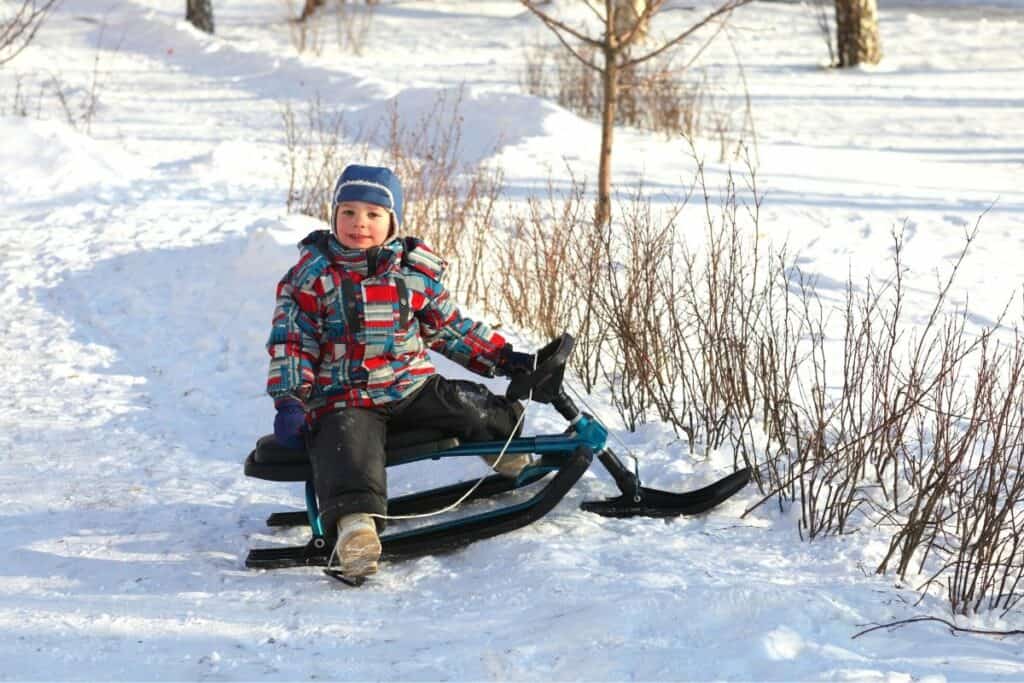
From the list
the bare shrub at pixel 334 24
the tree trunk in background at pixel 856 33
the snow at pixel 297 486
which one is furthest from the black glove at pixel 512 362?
the bare shrub at pixel 334 24

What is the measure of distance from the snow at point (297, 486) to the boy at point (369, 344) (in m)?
0.41

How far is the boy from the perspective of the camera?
3.81 m

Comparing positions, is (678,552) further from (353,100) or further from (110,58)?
(110,58)

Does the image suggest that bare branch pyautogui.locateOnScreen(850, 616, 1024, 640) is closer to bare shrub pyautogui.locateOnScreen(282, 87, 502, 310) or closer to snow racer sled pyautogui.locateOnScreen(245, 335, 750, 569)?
snow racer sled pyautogui.locateOnScreen(245, 335, 750, 569)

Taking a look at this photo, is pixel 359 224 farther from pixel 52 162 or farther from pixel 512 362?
pixel 52 162

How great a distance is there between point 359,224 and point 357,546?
1.03m

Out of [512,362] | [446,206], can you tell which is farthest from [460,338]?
[446,206]

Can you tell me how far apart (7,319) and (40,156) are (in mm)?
3223

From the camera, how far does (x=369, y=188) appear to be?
3.96 metres

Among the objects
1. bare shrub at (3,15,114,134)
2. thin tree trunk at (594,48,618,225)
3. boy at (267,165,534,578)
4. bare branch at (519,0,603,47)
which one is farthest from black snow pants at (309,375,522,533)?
bare shrub at (3,15,114,134)

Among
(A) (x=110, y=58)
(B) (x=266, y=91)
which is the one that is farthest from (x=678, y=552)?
(A) (x=110, y=58)

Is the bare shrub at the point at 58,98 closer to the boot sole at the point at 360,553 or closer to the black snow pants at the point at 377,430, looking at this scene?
the black snow pants at the point at 377,430

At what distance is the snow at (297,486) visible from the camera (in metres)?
3.26

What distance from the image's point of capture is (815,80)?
47.0 ft
